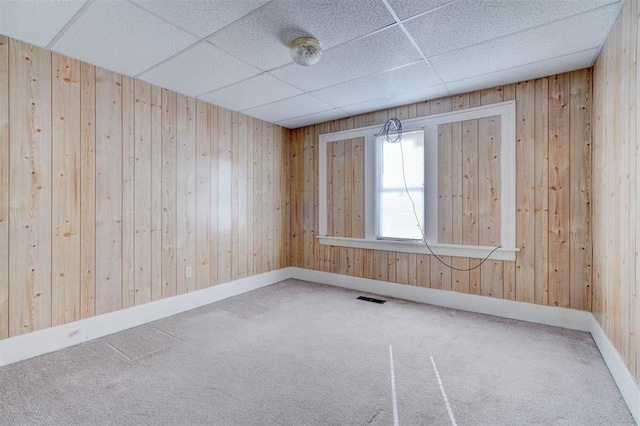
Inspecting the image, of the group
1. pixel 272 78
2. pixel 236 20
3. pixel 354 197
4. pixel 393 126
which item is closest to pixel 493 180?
pixel 393 126

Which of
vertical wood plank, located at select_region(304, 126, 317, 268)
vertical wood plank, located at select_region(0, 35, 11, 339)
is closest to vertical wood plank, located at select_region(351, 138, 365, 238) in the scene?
vertical wood plank, located at select_region(304, 126, 317, 268)

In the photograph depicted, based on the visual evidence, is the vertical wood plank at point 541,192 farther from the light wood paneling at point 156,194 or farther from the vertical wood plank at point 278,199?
the light wood paneling at point 156,194

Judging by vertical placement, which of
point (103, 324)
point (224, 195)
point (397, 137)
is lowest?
point (103, 324)

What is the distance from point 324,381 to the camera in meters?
2.07

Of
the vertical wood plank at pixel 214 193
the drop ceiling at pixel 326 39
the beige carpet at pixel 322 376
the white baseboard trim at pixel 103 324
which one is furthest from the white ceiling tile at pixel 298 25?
the white baseboard trim at pixel 103 324

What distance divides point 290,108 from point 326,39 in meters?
1.71

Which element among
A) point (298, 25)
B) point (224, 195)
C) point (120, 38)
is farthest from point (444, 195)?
point (120, 38)

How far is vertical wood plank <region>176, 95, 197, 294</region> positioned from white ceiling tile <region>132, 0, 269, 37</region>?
1.49 metres

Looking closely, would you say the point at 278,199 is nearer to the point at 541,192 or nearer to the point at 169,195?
the point at 169,195

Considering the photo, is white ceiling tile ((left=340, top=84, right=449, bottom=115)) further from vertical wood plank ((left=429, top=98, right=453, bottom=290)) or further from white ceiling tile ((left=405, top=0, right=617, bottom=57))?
white ceiling tile ((left=405, top=0, right=617, bottom=57))

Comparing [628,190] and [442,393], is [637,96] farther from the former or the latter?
[442,393]

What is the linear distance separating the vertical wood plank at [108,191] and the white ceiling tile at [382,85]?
6.68ft

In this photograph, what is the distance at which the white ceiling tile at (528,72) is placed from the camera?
2.68 metres

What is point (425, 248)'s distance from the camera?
3.78 m
